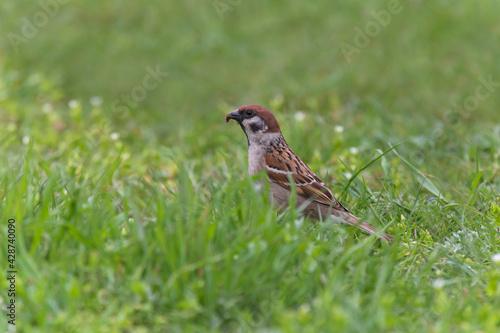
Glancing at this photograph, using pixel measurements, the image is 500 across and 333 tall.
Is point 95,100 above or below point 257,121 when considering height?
below

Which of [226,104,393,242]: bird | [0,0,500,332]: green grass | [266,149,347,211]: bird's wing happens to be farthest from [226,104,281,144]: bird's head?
[0,0,500,332]: green grass

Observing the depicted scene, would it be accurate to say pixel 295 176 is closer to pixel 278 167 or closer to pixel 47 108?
pixel 278 167

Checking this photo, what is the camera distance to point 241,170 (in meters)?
5.75

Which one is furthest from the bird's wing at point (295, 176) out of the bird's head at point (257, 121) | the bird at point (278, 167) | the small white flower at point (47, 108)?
the small white flower at point (47, 108)

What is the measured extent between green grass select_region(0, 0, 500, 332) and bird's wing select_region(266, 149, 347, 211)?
7.5 inches

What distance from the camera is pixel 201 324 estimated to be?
341 cm

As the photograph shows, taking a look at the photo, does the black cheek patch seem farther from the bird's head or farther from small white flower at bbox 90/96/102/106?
small white flower at bbox 90/96/102/106

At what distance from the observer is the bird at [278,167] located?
16.4 feet

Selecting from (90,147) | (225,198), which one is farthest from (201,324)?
(90,147)

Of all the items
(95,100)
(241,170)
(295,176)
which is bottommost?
(95,100)

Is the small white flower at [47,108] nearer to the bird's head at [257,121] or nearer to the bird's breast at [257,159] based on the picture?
the bird's head at [257,121]

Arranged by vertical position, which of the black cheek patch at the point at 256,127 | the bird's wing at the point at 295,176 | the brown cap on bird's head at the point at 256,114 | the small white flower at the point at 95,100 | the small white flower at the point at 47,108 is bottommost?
the small white flower at the point at 95,100

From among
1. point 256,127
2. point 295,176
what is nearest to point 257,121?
point 256,127

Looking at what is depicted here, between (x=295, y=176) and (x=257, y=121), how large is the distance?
0.51m
